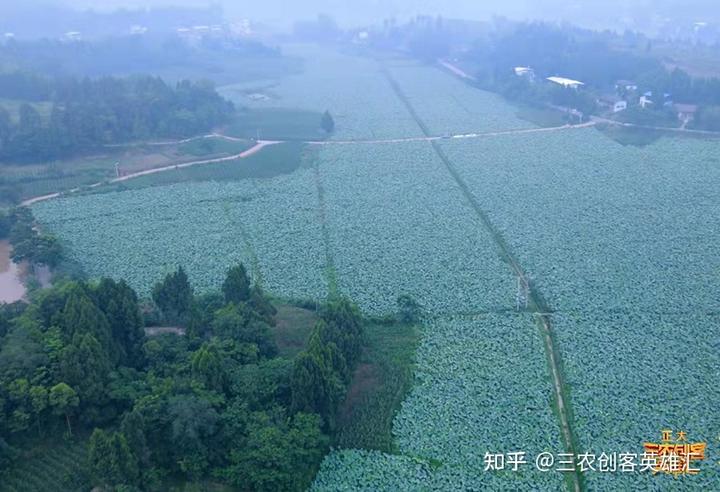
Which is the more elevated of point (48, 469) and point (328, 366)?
point (328, 366)

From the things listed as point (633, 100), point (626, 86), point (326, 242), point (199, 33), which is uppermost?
point (199, 33)

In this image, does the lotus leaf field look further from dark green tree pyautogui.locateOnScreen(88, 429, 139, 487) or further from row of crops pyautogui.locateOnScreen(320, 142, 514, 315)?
dark green tree pyautogui.locateOnScreen(88, 429, 139, 487)

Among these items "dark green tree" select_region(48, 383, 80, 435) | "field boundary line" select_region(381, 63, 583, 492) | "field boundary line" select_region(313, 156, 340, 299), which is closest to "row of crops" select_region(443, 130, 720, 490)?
"field boundary line" select_region(381, 63, 583, 492)

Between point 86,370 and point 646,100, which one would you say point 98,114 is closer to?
point 86,370

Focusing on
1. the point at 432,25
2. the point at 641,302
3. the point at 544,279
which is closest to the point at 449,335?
the point at 544,279

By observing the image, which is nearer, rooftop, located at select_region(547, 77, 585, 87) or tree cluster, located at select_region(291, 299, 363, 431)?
tree cluster, located at select_region(291, 299, 363, 431)

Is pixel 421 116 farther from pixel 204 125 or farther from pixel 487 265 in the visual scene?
pixel 487 265

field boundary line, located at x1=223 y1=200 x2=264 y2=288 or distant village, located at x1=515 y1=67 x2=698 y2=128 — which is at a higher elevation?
distant village, located at x1=515 y1=67 x2=698 y2=128

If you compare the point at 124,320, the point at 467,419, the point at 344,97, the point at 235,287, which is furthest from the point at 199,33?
the point at 467,419
